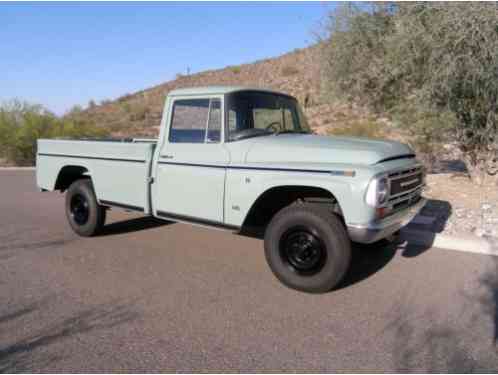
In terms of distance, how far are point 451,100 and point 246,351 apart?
261 inches

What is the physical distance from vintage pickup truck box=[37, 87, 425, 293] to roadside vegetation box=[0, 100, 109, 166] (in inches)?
455

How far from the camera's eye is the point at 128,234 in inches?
250

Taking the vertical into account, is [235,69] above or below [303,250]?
above

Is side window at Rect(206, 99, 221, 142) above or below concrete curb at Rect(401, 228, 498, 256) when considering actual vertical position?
above

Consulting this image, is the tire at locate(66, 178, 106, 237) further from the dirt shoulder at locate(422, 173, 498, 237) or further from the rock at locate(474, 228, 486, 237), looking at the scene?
the rock at locate(474, 228, 486, 237)

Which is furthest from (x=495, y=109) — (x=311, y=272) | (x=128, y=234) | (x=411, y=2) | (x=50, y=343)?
(x=50, y=343)

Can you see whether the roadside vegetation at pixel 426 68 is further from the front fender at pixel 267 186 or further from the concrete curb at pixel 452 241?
the front fender at pixel 267 186

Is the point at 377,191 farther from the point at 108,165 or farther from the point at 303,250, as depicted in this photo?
the point at 108,165

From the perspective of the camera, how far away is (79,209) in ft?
→ 20.6

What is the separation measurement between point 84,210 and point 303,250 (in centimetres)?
361

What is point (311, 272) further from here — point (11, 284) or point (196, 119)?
point (11, 284)

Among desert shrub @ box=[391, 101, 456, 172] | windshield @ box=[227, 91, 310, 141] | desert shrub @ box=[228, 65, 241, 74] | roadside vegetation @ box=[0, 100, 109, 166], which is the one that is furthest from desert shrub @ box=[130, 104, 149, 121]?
windshield @ box=[227, 91, 310, 141]

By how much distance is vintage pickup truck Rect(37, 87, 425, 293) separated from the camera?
3.88m

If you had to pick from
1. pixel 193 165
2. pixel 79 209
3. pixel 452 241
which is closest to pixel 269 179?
pixel 193 165
